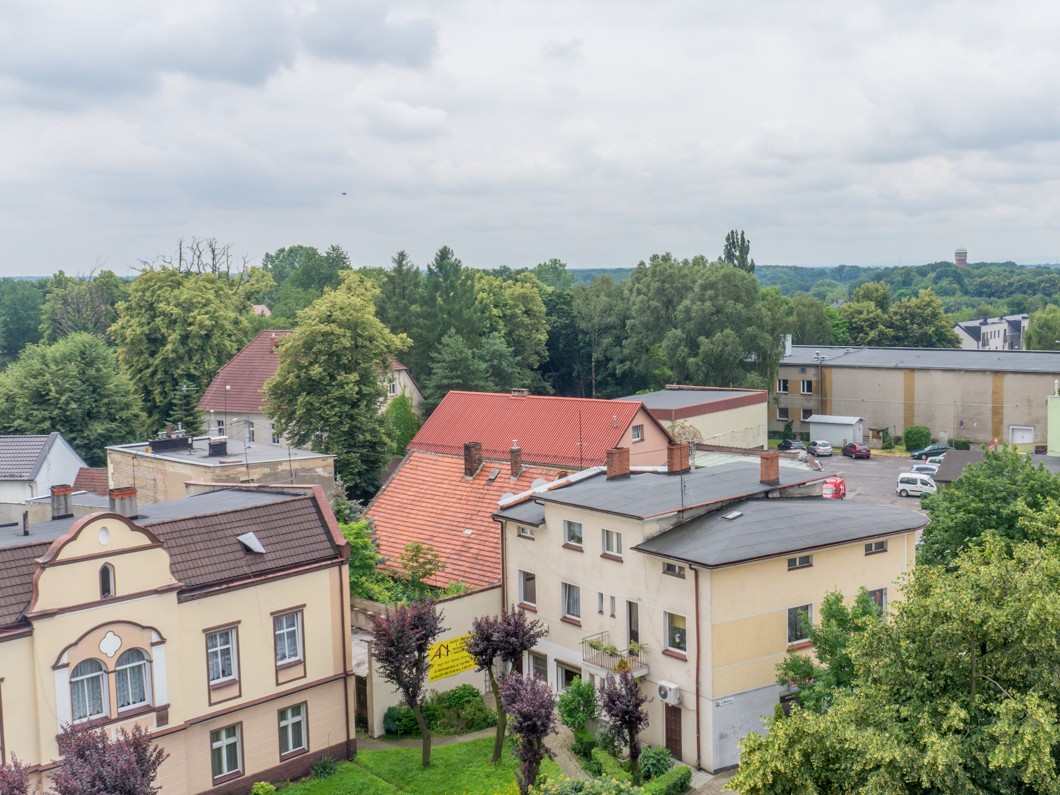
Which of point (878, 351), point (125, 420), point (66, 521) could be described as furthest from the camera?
point (878, 351)

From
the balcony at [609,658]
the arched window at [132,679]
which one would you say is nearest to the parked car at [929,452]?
the balcony at [609,658]

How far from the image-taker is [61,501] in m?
26.7

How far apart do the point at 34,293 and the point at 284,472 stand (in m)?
122

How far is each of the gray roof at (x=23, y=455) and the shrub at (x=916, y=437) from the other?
188ft

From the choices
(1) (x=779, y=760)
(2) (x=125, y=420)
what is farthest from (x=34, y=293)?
(1) (x=779, y=760)

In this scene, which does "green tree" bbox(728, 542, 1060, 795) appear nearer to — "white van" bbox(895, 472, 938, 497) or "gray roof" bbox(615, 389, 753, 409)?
"white van" bbox(895, 472, 938, 497)

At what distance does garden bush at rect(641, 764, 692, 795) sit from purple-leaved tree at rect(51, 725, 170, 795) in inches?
440

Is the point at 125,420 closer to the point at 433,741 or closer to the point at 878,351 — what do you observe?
the point at 433,741

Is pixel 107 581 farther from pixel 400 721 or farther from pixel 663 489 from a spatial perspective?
pixel 663 489

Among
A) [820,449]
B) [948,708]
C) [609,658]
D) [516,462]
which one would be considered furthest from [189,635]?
[820,449]

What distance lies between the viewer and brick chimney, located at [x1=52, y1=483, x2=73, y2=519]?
87.1ft

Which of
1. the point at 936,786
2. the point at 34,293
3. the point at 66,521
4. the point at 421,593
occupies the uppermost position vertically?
the point at 34,293

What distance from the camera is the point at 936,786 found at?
540 inches

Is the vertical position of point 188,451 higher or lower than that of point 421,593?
higher
